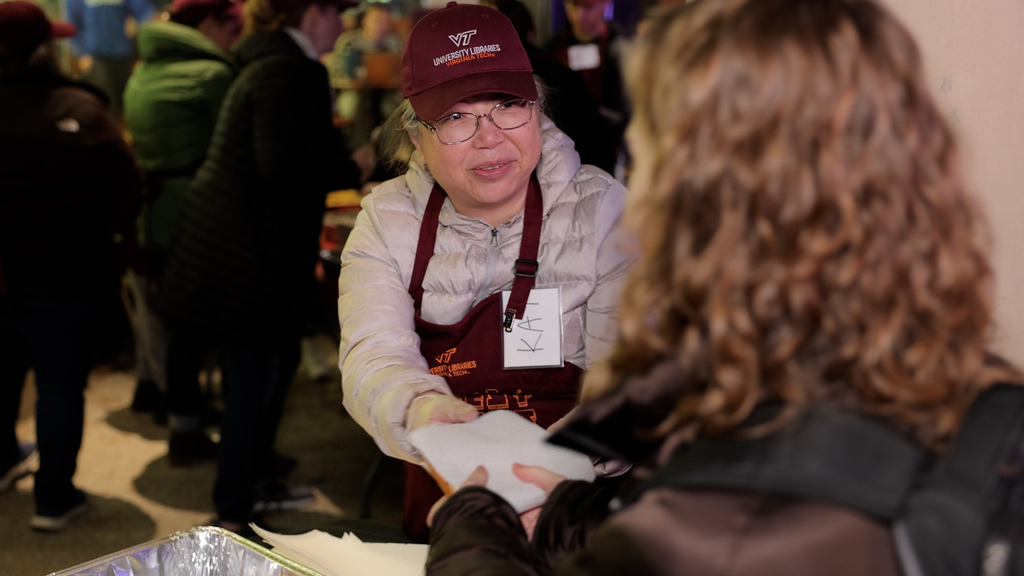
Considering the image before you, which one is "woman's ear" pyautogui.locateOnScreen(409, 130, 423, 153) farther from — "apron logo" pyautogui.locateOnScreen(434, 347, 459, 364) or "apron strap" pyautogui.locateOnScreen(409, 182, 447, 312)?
"apron logo" pyautogui.locateOnScreen(434, 347, 459, 364)

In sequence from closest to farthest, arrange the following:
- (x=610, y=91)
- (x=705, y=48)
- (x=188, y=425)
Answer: (x=705, y=48), (x=188, y=425), (x=610, y=91)

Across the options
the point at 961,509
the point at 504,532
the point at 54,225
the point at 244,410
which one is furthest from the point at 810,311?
the point at 54,225

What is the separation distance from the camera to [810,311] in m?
0.82

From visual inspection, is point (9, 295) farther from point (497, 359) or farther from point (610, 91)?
point (610, 91)

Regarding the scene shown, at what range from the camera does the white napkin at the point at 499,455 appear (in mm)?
1146

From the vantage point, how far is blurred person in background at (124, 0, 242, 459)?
11.5 feet

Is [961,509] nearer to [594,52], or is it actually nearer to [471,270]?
[471,270]

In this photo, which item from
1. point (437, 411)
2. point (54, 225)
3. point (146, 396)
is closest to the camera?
point (437, 411)

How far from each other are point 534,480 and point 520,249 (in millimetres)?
557

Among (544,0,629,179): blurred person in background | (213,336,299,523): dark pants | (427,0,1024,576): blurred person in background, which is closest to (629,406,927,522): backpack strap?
(427,0,1024,576): blurred person in background

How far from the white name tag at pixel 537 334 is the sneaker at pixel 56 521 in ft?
7.98

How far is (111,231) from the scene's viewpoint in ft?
10.3

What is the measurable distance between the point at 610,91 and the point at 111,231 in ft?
9.21

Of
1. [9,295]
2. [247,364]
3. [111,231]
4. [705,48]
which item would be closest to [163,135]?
[111,231]
